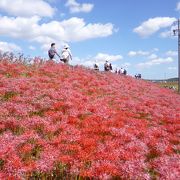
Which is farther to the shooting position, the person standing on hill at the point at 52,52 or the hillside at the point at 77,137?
the person standing on hill at the point at 52,52

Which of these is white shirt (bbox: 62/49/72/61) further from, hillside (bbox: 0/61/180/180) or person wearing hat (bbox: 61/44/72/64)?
hillside (bbox: 0/61/180/180)

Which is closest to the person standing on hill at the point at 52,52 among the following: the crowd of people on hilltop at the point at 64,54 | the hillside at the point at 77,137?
the crowd of people on hilltop at the point at 64,54

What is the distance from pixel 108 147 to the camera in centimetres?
1357

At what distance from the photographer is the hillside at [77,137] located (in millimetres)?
11523

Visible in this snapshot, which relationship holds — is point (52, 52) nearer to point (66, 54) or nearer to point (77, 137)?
point (66, 54)

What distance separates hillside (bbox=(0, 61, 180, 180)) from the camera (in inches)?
454

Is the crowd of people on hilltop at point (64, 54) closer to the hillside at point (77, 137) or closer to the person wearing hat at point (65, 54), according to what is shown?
the person wearing hat at point (65, 54)

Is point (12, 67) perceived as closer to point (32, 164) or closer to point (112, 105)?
point (112, 105)

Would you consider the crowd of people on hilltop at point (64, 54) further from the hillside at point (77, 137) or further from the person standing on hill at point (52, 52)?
the hillside at point (77, 137)

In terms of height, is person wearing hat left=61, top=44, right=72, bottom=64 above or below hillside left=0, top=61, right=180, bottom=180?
above

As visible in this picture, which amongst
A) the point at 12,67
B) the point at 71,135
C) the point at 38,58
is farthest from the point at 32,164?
the point at 38,58

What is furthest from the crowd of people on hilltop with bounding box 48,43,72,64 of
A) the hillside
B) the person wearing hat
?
the hillside

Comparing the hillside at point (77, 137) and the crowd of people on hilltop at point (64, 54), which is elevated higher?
the crowd of people on hilltop at point (64, 54)

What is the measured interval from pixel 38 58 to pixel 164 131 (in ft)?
65.6
